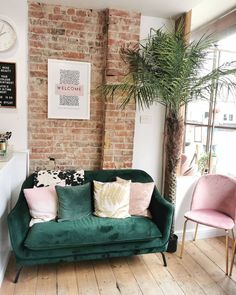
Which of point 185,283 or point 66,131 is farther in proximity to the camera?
point 66,131

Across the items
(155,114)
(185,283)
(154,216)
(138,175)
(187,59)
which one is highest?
(187,59)

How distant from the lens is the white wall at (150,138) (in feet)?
10.4

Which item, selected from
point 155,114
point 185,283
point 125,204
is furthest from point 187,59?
point 185,283

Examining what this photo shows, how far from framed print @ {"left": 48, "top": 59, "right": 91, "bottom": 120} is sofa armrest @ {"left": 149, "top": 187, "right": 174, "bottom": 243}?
128 centimetres

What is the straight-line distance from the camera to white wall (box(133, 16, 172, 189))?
318 cm

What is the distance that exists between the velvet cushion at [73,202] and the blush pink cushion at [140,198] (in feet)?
1.44

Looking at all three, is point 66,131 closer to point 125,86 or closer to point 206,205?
point 125,86

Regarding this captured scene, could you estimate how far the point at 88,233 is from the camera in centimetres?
232

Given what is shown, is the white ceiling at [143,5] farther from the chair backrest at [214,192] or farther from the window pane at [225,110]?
the chair backrest at [214,192]

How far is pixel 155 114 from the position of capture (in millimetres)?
3225

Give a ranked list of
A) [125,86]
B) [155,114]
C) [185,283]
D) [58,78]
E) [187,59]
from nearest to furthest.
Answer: [185,283]
[187,59]
[125,86]
[58,78]
[155,114]

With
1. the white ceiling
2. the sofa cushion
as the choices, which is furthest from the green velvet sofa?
the white ceiling

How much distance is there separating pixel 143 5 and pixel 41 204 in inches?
89.6

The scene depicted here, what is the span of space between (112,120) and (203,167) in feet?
4.25
